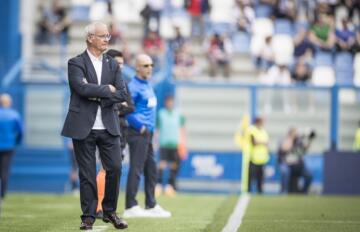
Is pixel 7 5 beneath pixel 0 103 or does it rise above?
above

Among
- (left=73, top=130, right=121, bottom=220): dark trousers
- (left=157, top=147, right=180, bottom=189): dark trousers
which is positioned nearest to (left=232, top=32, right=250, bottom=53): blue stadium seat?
(left=157, top=147, right=180, bottom=189): dark trousers

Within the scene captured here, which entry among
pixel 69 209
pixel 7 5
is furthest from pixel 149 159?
pixel 7 5

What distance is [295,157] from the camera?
23.7 m

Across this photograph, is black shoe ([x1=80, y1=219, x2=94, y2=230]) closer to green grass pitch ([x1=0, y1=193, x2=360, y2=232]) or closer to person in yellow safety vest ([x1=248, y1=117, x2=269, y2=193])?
green grass pitch ([x1=0, y1=193, x2=360, y2=232])

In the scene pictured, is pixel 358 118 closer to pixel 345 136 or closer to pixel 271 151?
pixel 345 136

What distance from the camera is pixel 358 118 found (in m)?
24.0

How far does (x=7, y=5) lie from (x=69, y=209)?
13329 millimetres

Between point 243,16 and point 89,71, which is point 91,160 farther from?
point 243,16

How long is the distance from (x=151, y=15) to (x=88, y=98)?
17542 mm

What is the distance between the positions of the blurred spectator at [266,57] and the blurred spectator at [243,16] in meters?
0.86

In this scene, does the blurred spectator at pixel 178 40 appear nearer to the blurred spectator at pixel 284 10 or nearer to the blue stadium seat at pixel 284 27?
the blue stadium seat at pixel 284 27

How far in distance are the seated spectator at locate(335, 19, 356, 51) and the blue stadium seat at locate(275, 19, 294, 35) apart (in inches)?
48.9

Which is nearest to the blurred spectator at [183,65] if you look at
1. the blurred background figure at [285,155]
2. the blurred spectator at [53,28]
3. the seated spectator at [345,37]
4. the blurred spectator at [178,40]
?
the blurred spectator at [178,40]

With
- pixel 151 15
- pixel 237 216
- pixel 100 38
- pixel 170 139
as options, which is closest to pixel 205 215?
pixel 237 216
